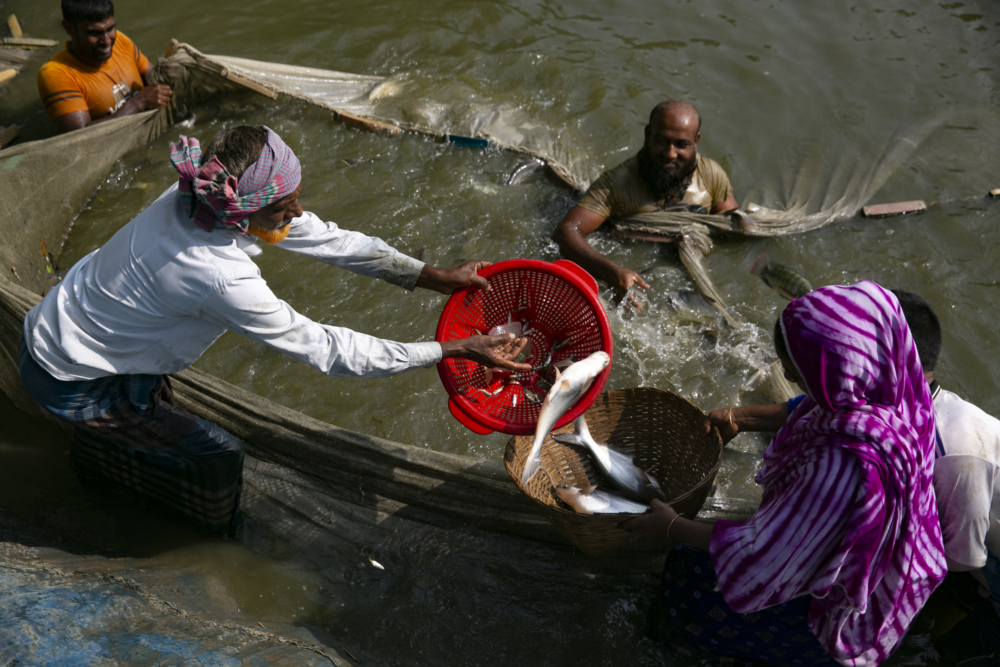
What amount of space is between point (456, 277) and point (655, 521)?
132 centimetres

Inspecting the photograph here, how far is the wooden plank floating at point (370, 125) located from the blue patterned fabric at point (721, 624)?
438 cm

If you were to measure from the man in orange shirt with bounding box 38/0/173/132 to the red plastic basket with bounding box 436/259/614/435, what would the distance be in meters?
3.94

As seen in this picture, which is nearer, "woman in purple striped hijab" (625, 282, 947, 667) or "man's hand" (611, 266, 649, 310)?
"woman in purple striped hijab" (625, 282, 947, 667)

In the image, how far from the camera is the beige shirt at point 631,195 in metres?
4.80

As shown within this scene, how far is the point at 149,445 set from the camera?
3.02m

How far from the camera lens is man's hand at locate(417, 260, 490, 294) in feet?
10.0

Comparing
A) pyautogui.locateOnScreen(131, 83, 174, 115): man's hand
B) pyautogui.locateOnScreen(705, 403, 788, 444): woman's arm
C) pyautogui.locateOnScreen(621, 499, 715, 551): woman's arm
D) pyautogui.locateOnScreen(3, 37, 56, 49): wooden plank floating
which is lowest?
pyautogui.locateOnScreen(621, 499, 715, 551): woman's arm

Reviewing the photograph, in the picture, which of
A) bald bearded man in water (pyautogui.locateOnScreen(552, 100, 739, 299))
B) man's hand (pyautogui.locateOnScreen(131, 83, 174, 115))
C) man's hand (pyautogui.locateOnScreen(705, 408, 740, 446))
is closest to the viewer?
man's hand (pyautogui.locateOnScreen(705, 408, 740, 446))

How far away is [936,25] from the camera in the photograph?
7047 millimetres

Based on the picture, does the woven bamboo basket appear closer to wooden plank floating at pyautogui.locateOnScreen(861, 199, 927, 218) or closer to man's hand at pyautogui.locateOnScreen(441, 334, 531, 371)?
man's hand at pyautogui.locateOnScreen(441, 334, 531, 371)

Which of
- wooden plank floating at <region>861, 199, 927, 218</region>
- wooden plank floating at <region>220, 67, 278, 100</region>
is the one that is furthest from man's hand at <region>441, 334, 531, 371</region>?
wooden plank floating at <region>220, 67, 278, 100</region>

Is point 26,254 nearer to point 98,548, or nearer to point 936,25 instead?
point 98,548

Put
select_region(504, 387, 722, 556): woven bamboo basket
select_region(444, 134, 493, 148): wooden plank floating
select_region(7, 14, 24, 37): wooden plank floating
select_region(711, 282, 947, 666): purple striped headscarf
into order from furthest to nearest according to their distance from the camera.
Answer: select_region(7, 14, 24, 37): wooden plank floating < select_region(444, 134, 493, 148): wooden plank floating < select_region(504, 387, 722, 556): woven bamboo basket < select_region(711, 282, 947, 666): purple striped headscarf

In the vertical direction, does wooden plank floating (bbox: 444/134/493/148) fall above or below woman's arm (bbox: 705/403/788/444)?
above
